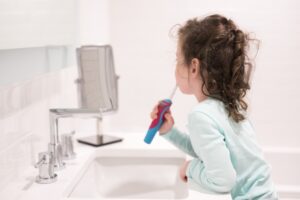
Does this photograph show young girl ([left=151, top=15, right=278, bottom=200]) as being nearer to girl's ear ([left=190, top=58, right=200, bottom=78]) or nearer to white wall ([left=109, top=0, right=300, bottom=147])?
girl's ear ([left=190, top=58, right=200, bottom=78])

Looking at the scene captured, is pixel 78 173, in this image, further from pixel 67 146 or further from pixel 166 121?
pixel 166 121

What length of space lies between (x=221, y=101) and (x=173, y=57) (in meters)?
1.09

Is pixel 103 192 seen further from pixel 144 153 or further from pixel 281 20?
pixel 281 20

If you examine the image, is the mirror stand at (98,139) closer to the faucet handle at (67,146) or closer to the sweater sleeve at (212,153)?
the faucet handle at (67,146)

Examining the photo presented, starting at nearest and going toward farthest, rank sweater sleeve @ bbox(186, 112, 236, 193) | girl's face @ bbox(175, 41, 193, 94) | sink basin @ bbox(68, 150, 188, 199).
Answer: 1. sweater sleeve @ bbox(186, 112, 236, 193)
2. girl's face @ bbox(175, 41, 193, 94)
3. sink basin @ bbox(68, 150, 188, 199)

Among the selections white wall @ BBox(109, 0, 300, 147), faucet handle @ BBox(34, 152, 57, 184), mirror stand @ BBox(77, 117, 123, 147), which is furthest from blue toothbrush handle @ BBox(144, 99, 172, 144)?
white wall @ BBox(109, 0, 300, 147)

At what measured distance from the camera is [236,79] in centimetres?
83

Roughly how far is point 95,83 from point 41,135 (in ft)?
0.76

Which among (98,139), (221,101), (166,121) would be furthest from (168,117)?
(98,139)

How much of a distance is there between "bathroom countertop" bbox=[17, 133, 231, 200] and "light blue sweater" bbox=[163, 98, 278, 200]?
0.04m

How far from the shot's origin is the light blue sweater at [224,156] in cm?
75

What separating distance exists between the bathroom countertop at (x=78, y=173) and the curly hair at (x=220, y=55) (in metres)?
0.19

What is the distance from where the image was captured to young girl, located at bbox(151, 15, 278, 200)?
0.79 metres

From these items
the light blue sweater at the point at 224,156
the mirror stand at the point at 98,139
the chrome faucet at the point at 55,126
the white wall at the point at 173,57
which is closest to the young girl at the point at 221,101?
the light blue sweater at the point at 224,156
